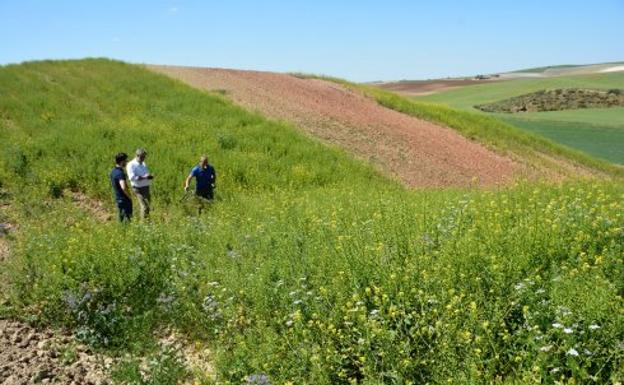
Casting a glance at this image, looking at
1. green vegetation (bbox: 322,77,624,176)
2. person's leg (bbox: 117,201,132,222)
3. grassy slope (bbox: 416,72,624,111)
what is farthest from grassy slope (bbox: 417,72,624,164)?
person's leg (bbox: 117,201,132,222)

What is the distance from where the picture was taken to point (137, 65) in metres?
29.2

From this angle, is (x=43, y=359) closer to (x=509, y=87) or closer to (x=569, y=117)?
(x=569, y=117)

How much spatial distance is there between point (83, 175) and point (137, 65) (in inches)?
664

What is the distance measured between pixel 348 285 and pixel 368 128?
56.5ft

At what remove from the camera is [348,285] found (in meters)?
5.97

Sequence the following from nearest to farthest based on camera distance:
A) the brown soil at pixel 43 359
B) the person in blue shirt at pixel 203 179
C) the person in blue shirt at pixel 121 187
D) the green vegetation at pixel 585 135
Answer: the brown soil at pixel 43 359, the person in blue shirt at pixel 121 187, the person in blue shirt at pixel 203 179, the green vegetation at pixel 585 135

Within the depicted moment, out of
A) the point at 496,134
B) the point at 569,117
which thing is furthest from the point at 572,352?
the point at 569,117

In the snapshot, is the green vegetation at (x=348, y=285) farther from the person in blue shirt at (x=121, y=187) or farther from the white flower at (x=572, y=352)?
the person in blue shirt at (x=121, y=187)

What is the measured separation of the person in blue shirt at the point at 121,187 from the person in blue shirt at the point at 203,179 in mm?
1468

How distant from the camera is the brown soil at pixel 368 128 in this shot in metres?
19.2

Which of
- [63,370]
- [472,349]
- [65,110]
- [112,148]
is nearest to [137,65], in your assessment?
[65,110]

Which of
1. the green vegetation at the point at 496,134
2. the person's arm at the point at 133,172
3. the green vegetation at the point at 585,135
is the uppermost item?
the person's arm at the point at 133,172

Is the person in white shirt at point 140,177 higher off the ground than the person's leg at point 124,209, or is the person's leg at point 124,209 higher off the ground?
the person in white shirt at point 140,177

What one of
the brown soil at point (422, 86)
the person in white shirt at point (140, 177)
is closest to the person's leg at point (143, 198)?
the person in white shirt at point (140, 177)
